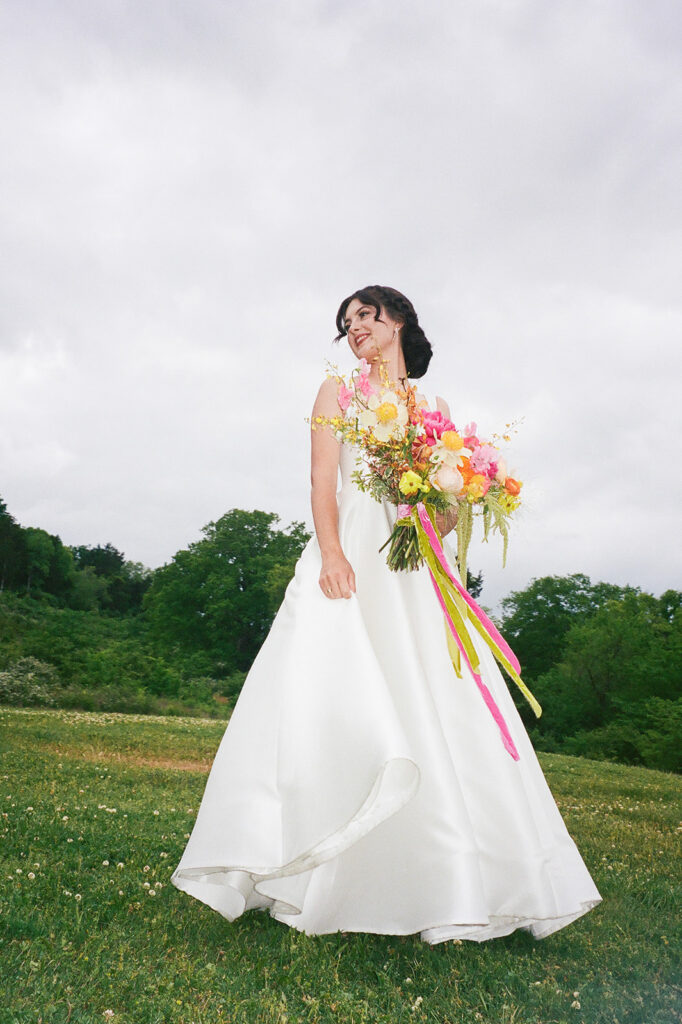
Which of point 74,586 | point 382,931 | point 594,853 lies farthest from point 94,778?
point 74,586

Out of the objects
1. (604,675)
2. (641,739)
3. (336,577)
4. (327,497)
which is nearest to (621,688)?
(604,675)

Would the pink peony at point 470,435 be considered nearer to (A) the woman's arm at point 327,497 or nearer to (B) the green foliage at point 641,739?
(A) the woman's arm at point 327,497

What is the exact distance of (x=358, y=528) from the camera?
469 cm

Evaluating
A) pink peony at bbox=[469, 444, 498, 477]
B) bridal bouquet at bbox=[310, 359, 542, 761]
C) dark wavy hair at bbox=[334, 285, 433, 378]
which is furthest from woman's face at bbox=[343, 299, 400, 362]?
pink peony at bbox=[469, 444, 498, 477]

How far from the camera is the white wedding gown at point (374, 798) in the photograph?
12.2ft

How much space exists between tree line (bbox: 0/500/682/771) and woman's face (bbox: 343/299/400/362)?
21963 mm

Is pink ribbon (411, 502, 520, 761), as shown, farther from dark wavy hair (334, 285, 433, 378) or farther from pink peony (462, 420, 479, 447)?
dark wavy hair (334, 285, 433, 378)

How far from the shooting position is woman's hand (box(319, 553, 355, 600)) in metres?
4.25

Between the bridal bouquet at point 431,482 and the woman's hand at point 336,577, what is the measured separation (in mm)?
305

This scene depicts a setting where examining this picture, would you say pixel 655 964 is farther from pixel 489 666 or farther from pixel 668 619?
pixel 668 619

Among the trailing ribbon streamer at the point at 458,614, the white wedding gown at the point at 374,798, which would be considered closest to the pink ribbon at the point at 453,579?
the trailing ribbon streamer at the point at 458,614

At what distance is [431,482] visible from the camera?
431 centimetres

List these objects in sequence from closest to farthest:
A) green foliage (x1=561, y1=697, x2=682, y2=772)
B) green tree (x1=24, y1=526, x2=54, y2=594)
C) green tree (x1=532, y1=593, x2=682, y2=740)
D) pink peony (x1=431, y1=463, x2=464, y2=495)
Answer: pink peony (x1=431, y1=463, x2=464, y2=495)
green foliage (x1=561, y1=697, x2=682, y2=772)
green tree (x1=532, y1=593, x2=682, y2=740)
green tree (x1=24, y1=526, x2=54, y2=594)

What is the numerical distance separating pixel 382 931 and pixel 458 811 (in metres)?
0.76
